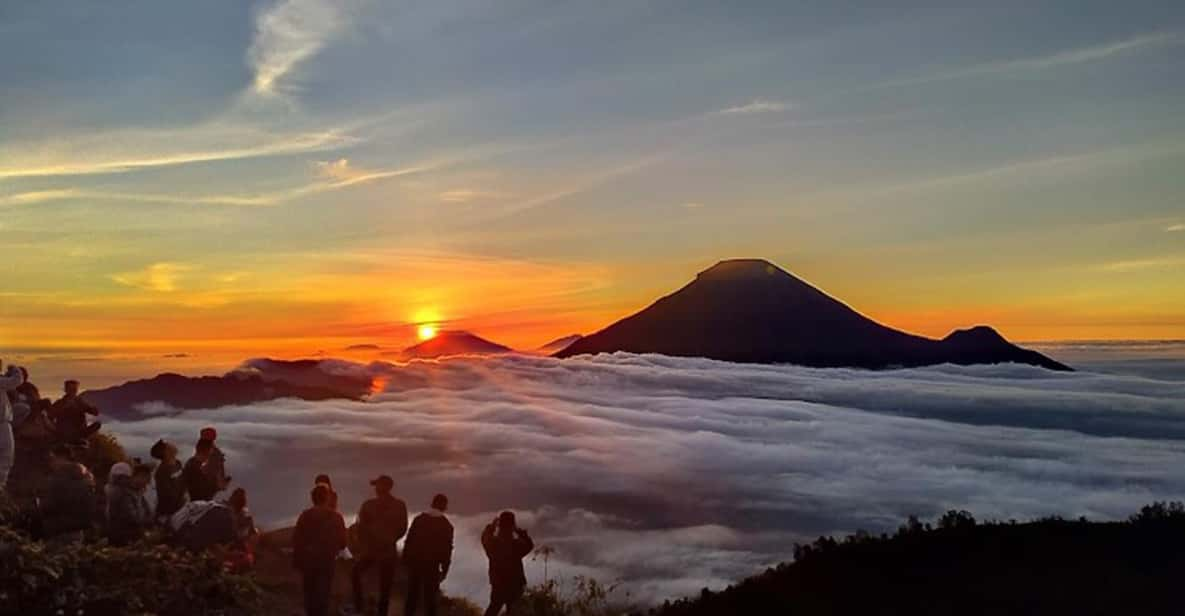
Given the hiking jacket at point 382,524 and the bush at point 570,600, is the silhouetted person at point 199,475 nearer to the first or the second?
the hiking jacket at point 382,524

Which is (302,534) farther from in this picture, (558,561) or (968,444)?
(968,444)

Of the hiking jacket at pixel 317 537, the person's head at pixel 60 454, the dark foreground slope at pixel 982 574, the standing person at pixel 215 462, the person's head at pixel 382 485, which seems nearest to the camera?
the hiking jacket at pixel 317 537

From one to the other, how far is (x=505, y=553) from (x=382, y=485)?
187cm

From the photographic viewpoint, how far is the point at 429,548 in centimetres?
1239

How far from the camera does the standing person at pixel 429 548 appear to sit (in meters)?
12.4

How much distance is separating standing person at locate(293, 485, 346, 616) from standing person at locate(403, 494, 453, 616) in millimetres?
926

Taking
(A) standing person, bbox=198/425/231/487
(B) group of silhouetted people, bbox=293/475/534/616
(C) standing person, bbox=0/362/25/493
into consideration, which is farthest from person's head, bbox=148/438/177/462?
(B) group of silhouetted people, bbox=293/475/534/616

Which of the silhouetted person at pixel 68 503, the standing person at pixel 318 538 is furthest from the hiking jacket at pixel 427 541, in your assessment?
the silhouetted person at pixel 68 503

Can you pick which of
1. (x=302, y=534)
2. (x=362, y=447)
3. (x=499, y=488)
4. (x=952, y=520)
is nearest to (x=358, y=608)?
(x=302, y=534)

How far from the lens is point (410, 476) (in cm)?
10494

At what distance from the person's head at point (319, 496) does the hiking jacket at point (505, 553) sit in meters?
2.29

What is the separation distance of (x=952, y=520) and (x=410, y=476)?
300ft

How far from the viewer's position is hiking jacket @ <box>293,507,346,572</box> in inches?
460

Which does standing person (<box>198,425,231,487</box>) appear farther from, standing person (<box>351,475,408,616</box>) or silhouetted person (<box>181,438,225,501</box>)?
standing person (<box>351,475,408,616</box>)
